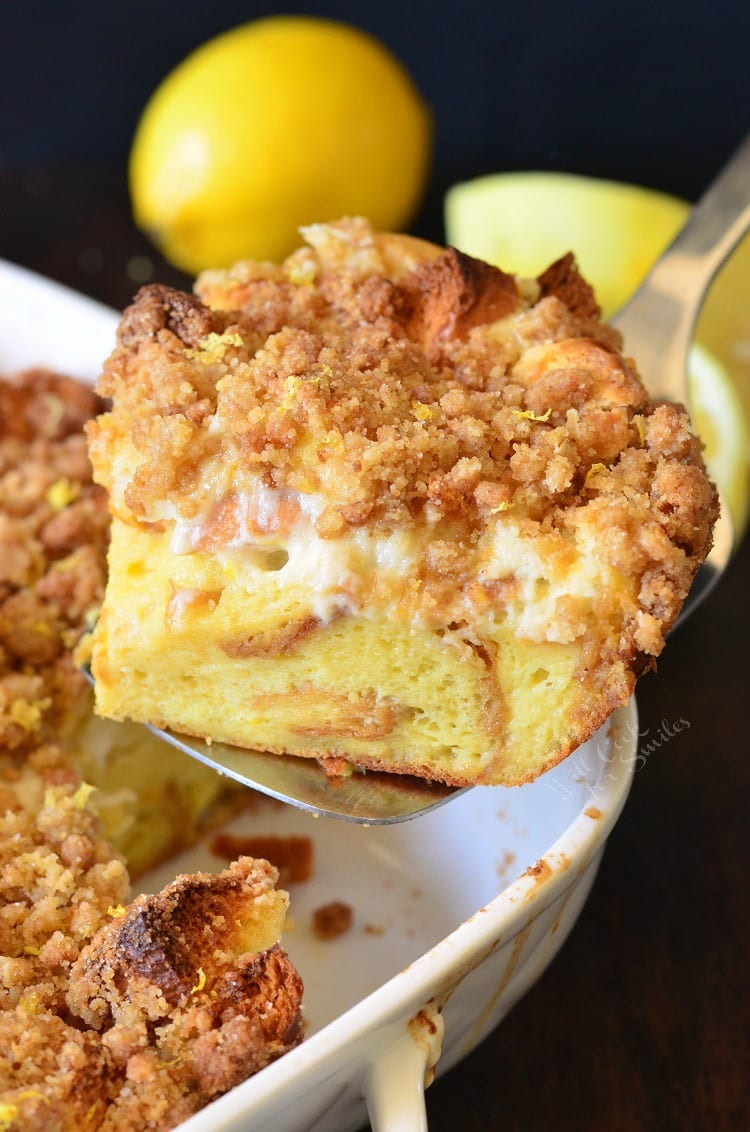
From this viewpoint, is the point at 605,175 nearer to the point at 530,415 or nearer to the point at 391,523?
the point at 530,415

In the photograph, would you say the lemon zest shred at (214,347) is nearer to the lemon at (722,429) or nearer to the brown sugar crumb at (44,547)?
the brown sugar crumb at (44,547)

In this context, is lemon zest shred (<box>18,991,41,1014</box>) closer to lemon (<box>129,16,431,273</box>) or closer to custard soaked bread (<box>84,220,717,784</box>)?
custard soaked bread (<box>84,220,717,784</box>)

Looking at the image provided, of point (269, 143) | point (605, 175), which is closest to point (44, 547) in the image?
point (269, 143)

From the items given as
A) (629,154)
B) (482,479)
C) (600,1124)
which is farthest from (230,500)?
(629,154)

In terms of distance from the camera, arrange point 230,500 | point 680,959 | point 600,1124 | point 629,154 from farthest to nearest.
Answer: point 629,154 → point 680,959 → point 600,1124 → point 230,500

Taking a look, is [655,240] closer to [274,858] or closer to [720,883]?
[720,883]

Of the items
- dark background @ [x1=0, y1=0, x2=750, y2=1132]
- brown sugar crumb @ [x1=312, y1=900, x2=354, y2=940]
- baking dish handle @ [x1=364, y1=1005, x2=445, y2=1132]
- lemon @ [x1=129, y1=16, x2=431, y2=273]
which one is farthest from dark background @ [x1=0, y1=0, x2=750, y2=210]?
baking dish handle @ [x1=364, y1=1005, x2=445, y2=1132]
